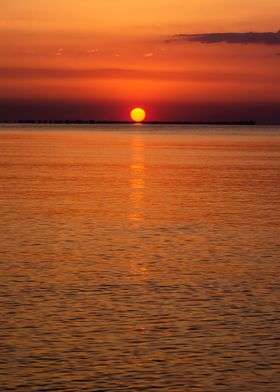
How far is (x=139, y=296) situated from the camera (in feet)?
58.5

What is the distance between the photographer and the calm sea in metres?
12.9

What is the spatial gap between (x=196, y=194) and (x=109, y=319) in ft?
86.7

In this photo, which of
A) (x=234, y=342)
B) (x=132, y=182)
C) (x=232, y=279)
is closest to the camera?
(x=234, y=342)

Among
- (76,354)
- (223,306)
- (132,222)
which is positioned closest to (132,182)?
(132,222)

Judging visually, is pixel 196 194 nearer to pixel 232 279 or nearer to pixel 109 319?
pixel 232 279

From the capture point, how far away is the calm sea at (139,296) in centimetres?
1288

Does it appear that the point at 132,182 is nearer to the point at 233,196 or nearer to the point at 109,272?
the point at 233,196

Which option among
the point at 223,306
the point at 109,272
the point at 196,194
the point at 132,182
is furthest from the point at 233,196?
the point at 223,306

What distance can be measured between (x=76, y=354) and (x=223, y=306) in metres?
4.13

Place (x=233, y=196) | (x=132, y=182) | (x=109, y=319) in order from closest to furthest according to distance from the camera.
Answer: (x=109, y=319) → (x=233, y=196) → (x=132, y=182)

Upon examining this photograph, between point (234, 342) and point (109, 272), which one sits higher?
point (109, 272)

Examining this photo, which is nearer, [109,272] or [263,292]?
[263,292]

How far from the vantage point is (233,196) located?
1618 inches

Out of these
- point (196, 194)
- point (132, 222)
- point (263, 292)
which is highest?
point (196, 194)
